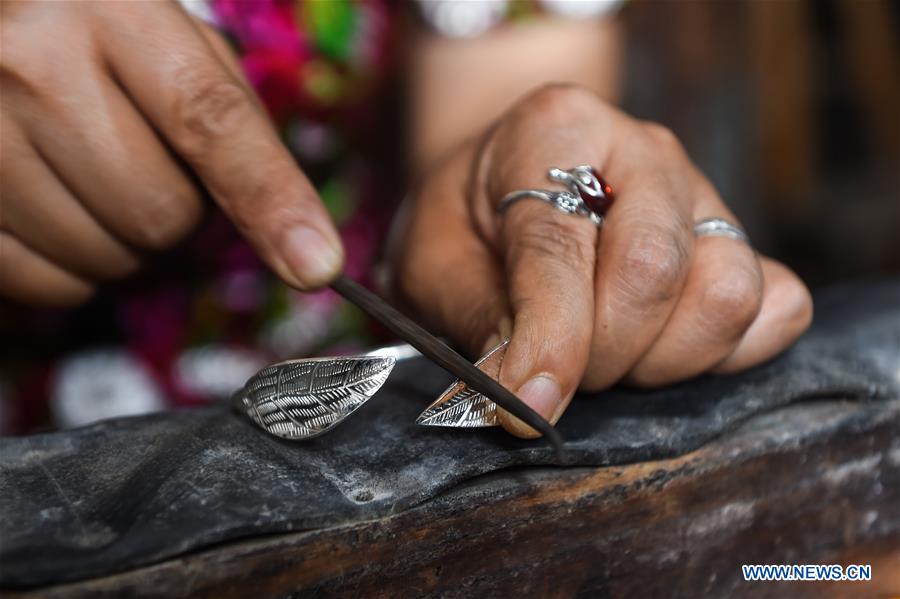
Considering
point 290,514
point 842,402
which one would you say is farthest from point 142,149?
point 842,402

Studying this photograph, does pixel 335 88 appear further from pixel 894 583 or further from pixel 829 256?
pixel 829 256

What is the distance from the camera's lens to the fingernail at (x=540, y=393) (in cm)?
65

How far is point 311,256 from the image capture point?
27.5 inches

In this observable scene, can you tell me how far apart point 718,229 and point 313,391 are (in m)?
0.42

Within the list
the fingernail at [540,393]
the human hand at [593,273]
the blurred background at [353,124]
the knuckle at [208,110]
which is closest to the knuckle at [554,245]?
the human hand at [593,273]

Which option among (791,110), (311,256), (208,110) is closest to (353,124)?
(208,110)

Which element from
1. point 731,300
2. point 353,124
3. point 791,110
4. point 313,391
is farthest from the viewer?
Answer: point 791,110

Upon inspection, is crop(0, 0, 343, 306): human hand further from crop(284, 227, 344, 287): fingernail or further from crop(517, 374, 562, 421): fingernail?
crop(517, 374, 562, 421): fingernail

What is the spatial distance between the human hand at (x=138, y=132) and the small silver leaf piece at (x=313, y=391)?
9cm

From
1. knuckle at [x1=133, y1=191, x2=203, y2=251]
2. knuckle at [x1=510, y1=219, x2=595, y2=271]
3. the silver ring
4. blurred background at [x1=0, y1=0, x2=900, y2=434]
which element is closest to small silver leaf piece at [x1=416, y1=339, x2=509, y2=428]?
knuckle at [x1=510, y1=219, x2=595, y2=271]

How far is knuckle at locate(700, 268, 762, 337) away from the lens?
0.75 meters

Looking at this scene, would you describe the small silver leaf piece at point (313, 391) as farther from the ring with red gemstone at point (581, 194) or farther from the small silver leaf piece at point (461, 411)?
the ring with red gemstone at point (581, 194)

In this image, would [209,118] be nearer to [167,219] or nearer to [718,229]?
[167,219]

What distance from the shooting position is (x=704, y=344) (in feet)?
2.53
